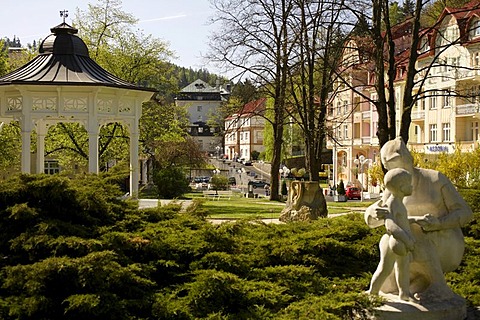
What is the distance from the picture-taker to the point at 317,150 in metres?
28.2

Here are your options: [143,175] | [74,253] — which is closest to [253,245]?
[74,253]

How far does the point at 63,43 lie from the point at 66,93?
245 cm

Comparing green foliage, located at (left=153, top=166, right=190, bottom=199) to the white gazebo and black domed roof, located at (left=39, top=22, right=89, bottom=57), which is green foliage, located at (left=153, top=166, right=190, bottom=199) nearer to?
the white gazebo

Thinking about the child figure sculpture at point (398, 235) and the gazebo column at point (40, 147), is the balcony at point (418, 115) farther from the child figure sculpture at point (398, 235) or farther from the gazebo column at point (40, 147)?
the child figure sculpture at point (398, 235)

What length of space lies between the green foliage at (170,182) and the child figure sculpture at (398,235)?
86.3 ft

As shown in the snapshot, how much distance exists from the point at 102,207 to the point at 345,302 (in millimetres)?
3705

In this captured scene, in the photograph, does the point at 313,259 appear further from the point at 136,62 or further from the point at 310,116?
the point at 136,62

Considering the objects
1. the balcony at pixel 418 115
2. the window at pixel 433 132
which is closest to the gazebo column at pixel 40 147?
the window at pixel 433 132

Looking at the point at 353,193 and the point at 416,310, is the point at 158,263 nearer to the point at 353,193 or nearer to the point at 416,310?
the point at 416,310

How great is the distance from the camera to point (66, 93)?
20.2 meters

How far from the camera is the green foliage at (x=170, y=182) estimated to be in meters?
33.1

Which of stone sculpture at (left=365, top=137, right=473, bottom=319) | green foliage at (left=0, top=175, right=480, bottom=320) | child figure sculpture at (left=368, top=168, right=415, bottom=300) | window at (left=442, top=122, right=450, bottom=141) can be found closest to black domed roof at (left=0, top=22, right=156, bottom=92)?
green foliage at (left=0, top=175, right=480, bottom=320)

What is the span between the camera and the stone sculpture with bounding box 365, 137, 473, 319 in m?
7.40

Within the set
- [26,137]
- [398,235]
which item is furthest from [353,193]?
[398,235]
